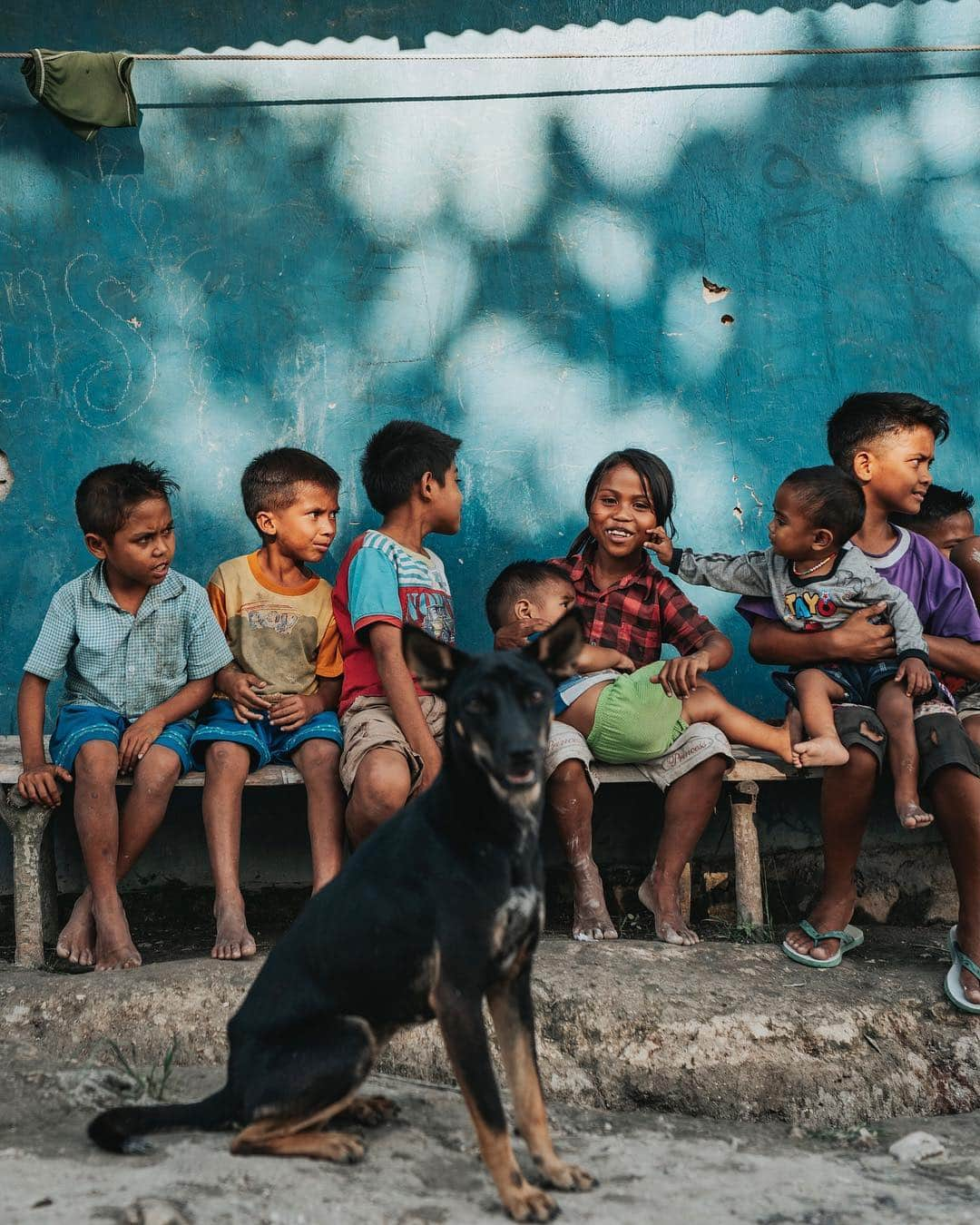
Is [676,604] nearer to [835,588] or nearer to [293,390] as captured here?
[835,588]

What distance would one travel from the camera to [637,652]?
15.2 feet

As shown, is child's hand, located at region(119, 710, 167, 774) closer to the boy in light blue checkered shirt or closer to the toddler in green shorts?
the boy in light blue checkered shirt

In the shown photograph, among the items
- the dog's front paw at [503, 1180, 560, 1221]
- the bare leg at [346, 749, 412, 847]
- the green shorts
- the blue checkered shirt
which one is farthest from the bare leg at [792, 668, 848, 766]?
the blue checkered shirt

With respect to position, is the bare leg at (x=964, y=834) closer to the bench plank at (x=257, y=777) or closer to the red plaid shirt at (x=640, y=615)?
the red plaid shirt at (x=640, y=615)

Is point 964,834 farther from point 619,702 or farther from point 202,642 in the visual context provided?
point 202,642

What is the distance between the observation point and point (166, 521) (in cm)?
430

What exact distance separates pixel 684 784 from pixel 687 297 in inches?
83.6

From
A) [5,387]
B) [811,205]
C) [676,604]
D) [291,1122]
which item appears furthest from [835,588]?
[5,387]

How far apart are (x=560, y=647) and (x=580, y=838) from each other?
1.60 m

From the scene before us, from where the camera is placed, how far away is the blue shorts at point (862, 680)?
4.25m

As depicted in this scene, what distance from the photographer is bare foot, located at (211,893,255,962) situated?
3.98 m

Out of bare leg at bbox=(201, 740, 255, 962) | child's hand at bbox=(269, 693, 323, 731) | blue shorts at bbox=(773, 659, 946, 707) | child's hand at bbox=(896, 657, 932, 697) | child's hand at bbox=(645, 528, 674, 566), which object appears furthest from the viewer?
child's hand at bbox=(645, 528, 674, 566)

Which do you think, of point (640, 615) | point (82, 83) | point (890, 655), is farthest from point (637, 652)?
point (82, 83)

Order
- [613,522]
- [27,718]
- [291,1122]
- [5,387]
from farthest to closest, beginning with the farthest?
[5,387] → [613,522] → [27,718] → [291,1122]
